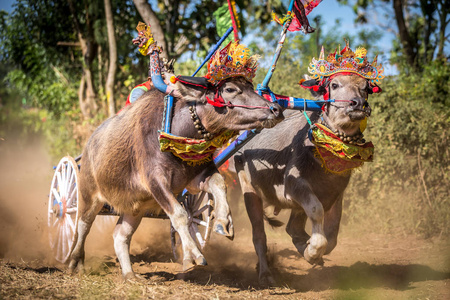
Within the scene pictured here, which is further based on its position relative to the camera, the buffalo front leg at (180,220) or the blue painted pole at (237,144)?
the blue painted pole at (237,144)

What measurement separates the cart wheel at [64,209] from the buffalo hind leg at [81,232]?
65 mm

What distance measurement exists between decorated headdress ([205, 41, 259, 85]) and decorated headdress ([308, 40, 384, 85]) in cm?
103

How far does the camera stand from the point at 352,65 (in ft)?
16.0

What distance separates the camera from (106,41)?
1184 cm

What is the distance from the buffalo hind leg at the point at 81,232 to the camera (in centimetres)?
553

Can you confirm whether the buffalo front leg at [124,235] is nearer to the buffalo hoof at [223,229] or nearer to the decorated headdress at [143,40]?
the buffalo hoof at [223,229]

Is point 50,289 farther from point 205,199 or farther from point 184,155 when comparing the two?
point 205,199

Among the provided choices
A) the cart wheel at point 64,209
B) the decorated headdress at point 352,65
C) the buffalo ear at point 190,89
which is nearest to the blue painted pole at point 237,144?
the buffalo ear at point 190,89

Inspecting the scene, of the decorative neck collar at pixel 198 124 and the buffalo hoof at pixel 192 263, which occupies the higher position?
the decorative neck collar at pixel 198 124

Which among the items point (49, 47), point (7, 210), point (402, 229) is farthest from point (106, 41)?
point (402, 229)

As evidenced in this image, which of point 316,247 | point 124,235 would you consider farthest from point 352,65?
point 124,235

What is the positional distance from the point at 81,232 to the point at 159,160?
5.83ft

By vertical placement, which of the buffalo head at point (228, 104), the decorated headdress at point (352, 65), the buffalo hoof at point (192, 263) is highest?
the decorated headdress at point (352, 65)

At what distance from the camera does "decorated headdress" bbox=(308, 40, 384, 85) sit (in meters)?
4.86
